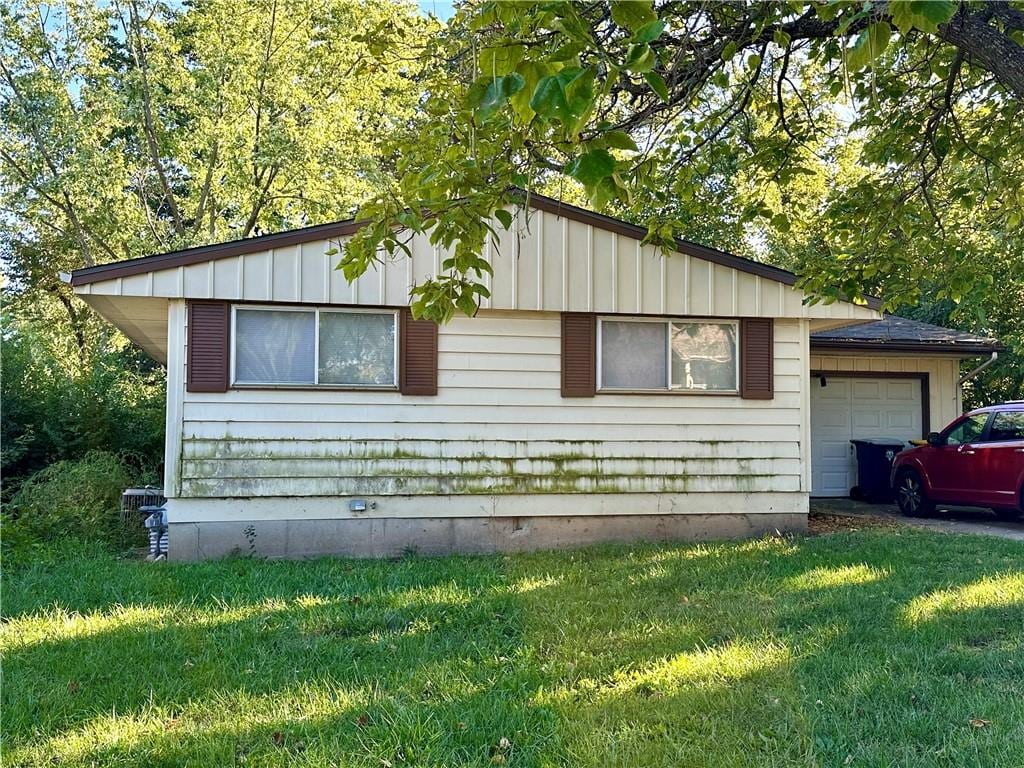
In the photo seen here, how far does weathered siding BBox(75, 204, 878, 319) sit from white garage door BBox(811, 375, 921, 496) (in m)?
3.64

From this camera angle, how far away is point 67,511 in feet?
24.6

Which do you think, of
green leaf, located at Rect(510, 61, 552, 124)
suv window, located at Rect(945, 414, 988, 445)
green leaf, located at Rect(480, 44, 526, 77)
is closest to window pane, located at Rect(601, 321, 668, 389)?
suv window, located at Rect(945, 414, 988, 445)

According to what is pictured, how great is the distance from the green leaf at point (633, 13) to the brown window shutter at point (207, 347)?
5.51m

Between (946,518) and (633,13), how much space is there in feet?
31.1

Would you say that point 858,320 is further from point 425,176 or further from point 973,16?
point 425,176

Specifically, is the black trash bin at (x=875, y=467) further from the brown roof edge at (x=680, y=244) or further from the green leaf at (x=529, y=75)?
the green leaf at (x=529, y=75)

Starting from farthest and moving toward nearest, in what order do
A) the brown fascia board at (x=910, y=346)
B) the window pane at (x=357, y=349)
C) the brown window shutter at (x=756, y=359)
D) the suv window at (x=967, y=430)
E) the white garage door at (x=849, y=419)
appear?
the white garage door at (x=849, y=419) < the brown fascia board at (x=910, y=346) < the suv window at (x=967, y=430) < the brown window shutter at (x=756, y=359) < the window pane at (x=357, y=349)

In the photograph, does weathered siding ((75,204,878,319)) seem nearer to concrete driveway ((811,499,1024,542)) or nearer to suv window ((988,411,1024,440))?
suv window ((988,411,1024,440))

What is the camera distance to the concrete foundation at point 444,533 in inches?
271

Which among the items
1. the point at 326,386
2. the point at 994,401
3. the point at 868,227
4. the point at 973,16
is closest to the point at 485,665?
the point at 326,386

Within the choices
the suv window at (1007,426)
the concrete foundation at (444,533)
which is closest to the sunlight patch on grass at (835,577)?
the concrete foundation at (444,533)

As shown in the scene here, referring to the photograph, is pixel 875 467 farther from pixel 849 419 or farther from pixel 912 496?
pixel 912 496

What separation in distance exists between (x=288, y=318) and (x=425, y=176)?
12.0 ft

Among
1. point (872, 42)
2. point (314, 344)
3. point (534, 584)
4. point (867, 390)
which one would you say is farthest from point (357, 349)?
point (867, 390)
